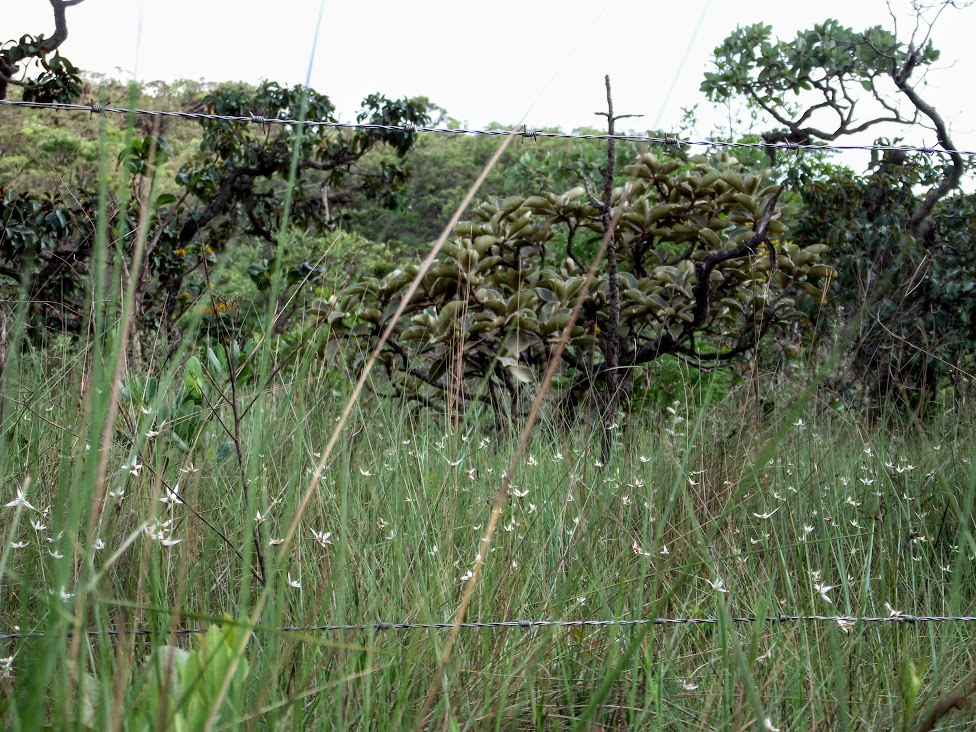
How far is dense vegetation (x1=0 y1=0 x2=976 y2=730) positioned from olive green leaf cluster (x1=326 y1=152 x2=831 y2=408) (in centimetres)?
2

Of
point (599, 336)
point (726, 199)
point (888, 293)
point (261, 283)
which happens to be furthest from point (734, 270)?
point (261, 283)

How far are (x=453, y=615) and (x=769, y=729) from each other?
0.66 meters

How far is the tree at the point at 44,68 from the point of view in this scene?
5.17m

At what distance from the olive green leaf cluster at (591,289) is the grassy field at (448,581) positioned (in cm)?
84

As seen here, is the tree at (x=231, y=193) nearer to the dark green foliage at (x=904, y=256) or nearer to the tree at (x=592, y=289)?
the tree at (x=592, y=289)

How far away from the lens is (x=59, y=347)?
3850 millimetres

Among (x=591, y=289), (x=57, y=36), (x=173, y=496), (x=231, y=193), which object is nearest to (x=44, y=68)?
(x=57, y=36)

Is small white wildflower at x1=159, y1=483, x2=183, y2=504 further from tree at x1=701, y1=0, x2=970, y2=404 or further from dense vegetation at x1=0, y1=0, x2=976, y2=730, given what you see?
tree at x1=701, y1=0, x2=970, y2=404

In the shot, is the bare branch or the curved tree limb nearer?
the curved tree limb

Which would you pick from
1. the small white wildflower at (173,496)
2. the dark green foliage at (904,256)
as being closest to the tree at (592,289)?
the dark green foliage at (904,256)

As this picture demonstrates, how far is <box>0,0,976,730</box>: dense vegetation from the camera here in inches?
45.4

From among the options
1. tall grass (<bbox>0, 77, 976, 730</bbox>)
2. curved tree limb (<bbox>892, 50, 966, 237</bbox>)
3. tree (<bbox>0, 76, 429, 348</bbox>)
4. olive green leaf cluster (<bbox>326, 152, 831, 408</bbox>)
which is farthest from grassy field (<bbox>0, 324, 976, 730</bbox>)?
tree (<bbox>0, 76, 429, 348</bbox>)

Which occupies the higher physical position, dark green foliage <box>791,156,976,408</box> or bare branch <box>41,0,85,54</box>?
bare branch <box>41,0,85,54</box>

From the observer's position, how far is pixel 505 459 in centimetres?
283
